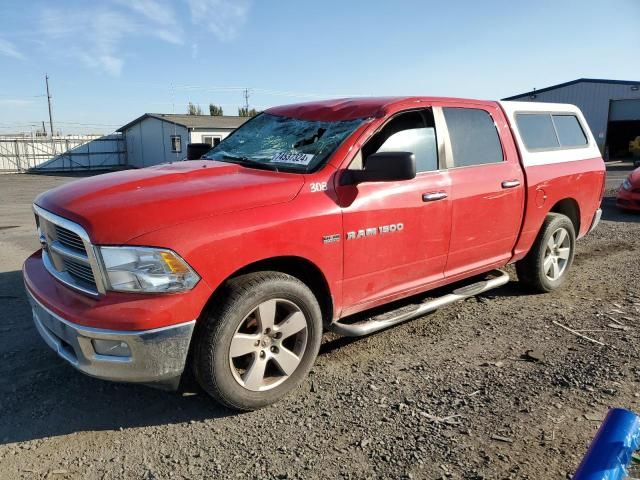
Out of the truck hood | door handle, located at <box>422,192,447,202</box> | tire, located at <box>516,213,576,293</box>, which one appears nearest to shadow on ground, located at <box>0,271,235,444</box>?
the truck hood

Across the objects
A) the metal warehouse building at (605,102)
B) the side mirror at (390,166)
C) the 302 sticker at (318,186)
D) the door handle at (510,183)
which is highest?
the metal warehouse building at (605,102)

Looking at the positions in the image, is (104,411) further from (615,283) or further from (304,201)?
(615,283)

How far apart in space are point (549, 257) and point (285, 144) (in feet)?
10.3

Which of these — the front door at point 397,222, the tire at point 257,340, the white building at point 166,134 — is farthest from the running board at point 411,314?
the white building at point 166,134

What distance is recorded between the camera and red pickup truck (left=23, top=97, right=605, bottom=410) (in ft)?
8.67

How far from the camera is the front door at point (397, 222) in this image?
3.37m

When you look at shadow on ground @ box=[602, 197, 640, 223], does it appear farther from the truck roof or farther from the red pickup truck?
the truck roof

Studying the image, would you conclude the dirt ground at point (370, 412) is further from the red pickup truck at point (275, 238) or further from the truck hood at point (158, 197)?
the truck hood at point (158, 197)

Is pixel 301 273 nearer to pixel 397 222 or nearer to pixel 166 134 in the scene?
pixel 397 222

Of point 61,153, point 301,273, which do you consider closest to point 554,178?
point 301,273

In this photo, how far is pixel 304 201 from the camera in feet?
10.2

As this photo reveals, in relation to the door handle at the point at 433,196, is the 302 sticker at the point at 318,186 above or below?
above

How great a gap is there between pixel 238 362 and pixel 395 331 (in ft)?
5.37

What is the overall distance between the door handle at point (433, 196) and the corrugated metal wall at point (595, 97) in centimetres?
3400
